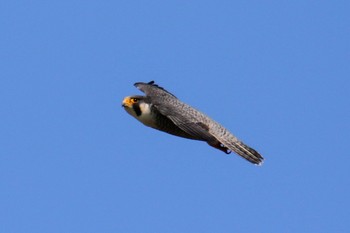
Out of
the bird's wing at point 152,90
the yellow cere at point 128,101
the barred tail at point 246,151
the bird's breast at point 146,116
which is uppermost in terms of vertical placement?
the bird's wing at point 152,90

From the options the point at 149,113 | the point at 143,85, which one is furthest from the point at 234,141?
the point at 143,85

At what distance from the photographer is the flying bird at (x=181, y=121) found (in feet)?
63.2

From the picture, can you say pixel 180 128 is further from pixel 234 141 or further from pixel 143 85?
pixel 143 85

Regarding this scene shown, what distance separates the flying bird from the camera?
19.3 m

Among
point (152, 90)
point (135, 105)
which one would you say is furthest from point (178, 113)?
point (152, 90)

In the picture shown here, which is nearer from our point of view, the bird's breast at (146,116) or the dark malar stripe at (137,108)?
the bird's breast at (146,116)

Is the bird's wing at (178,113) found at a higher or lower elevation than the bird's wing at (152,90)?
lower

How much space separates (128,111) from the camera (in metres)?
21.1

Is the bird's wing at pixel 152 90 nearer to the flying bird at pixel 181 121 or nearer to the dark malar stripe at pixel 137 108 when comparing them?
the flying bird at pixel 181 121

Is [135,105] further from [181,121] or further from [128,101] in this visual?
[181,121]

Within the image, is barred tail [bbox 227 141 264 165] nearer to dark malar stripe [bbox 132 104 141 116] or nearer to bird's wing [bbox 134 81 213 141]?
bird's wing [bbox 134 81 213 141]

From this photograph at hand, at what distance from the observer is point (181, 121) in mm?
19312

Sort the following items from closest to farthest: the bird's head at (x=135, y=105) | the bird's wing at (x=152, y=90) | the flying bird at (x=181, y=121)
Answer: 1. the flying bird at (x=181, y=121)
2. the bird's head at (x=135, y=105)
3. the bird's wing at (x=152, y=90)

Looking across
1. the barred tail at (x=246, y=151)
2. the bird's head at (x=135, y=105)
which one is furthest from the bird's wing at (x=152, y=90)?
the barred tail at (x=246, y=151)
